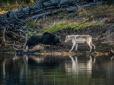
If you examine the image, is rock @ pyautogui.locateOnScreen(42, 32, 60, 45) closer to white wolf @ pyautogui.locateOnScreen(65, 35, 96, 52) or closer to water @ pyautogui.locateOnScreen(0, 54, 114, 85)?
white wolf @ pyautogui.locateOnScreen(65, 35, 96, 52)

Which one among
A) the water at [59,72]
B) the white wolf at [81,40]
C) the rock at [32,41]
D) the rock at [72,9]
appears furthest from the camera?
the rock at [72,9]

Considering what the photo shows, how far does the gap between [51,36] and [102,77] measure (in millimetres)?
14759

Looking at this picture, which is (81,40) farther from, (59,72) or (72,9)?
(59,72)

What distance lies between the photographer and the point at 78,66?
1305 inches

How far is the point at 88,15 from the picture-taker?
5088 cm

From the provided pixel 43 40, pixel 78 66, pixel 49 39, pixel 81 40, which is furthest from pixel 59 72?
pixel 81 40

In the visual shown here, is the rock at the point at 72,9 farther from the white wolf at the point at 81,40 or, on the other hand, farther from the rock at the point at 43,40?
the rock at the point at 43,40

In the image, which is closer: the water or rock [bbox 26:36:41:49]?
the water

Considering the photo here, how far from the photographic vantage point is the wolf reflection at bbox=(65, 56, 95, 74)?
1216 inches

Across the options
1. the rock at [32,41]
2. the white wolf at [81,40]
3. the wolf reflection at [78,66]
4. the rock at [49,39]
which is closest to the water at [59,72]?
the wolf reflection at [78,66]

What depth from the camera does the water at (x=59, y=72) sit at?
2661 centimetres

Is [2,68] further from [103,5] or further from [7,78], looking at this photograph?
[103,5]

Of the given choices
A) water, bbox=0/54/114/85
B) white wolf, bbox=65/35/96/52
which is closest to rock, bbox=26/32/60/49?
white wolf, bbox=65/35/96/52

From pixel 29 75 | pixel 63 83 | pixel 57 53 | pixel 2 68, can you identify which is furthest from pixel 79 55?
pixel 63 83
